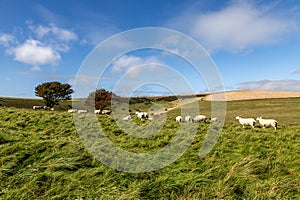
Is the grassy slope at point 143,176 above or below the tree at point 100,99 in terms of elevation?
below

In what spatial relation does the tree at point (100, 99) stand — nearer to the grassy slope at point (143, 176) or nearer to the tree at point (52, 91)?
the tree at point (52, 91)

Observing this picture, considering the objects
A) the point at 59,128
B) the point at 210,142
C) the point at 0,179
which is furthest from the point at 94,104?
the point at 0,179

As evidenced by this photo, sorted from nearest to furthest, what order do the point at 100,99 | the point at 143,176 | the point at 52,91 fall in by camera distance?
1. the point at 143,176
2. the point at 100,99
3. the point at 52,91

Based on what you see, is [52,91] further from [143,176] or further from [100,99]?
[143,176]

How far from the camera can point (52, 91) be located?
53.3 m

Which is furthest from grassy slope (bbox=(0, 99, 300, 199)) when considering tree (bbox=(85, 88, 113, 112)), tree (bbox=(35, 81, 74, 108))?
tree (bbox=(35, 81, 74, 108))

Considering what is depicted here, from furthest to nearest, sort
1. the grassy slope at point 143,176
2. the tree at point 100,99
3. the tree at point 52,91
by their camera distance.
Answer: the tree at point 52,91
the tree at point 100,99
the grassy slope at point 143,176

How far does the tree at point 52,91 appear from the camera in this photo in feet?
175

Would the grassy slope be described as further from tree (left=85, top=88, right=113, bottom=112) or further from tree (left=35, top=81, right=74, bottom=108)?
tree (left=35, top=81, right=74, bottom=108)

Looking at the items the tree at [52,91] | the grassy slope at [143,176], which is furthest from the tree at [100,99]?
the grassy slope at [143,176]

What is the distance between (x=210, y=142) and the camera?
32.1 ft

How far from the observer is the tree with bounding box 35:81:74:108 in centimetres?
5338

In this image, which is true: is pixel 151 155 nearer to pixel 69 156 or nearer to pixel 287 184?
pixel 69 156

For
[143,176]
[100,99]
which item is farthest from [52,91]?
[143,176]
